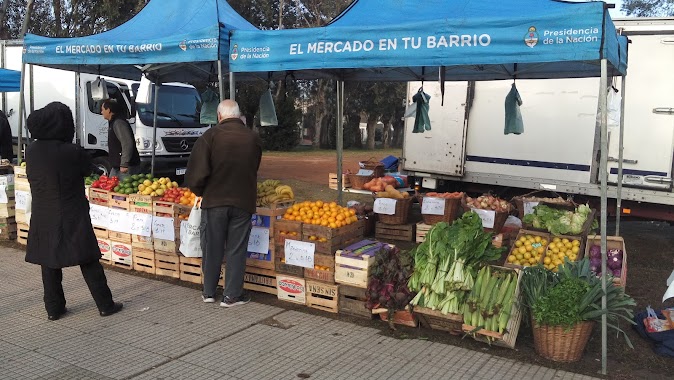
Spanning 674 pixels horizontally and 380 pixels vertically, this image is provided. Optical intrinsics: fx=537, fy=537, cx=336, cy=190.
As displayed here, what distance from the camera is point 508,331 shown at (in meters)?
4.52

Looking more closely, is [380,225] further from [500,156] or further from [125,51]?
[125,51]

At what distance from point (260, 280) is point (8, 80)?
8519mm

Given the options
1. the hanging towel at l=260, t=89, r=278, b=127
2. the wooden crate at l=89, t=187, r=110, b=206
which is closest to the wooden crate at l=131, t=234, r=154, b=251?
the wooden crate at l=89, t=187, r=110, b=206

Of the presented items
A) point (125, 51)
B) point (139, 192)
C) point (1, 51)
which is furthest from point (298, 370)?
point (1, 51)

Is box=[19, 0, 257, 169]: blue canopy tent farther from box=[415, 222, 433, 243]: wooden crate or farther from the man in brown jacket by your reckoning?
box=[415, 222, 433, 243]: wooden crate

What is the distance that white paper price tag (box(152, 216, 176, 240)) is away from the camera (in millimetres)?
6297

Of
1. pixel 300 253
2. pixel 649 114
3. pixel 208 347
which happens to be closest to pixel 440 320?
pixel 300 253

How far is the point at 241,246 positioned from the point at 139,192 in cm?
204

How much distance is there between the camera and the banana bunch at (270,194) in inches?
243

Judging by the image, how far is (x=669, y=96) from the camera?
7934 millimetres

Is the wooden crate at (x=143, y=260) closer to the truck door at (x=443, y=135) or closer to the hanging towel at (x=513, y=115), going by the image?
the hanging towel at (x=513, y=115)

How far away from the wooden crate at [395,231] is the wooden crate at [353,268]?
127 inches

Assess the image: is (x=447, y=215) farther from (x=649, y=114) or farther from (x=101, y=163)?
(x=101, y=163)

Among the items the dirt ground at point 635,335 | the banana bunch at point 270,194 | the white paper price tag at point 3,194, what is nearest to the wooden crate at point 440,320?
the dirt ground at point 635,335
